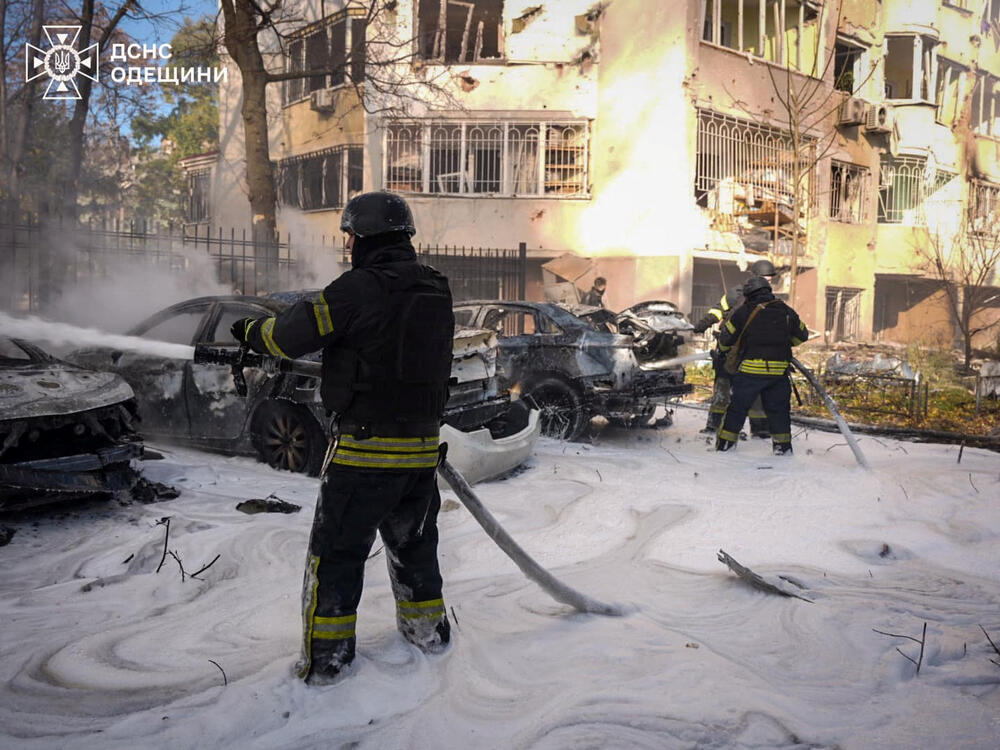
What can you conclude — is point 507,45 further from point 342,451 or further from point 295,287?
point 342,451

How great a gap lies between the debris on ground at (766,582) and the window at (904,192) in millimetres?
20325

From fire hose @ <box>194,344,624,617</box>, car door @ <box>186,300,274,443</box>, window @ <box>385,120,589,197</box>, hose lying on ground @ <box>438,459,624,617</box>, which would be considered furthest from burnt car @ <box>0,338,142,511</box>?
window @ <box>385,120,589,197</box>

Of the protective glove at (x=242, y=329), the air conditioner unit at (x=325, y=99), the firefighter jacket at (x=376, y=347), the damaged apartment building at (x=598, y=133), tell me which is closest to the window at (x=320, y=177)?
the damaged apartment building at (x=598, y=133)

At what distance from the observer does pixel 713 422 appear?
9.07m

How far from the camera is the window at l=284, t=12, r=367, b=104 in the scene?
17.7 m

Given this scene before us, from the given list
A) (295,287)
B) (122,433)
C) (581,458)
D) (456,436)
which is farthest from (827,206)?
(122,433)

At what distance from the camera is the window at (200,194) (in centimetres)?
2200

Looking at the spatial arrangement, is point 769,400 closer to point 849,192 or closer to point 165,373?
point 165,373

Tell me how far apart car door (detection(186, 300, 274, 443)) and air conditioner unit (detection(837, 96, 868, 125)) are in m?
17.5

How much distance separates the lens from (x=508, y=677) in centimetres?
311

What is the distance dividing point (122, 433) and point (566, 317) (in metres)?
4.38

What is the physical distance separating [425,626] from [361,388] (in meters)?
1.05

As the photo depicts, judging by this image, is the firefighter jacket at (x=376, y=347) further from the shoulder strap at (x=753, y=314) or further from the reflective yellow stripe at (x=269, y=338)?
the shoulder strap at (x=753, y=314)

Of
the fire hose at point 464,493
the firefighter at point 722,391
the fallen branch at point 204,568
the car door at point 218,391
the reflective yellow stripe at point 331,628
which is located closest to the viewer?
the reflective yellow stripe at point 331,628
